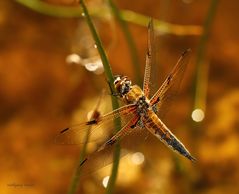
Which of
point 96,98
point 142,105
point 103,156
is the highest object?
point 96,98

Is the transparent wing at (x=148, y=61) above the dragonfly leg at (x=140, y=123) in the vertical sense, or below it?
above

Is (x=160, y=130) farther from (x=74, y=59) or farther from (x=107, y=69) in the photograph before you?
(x=74, y=59)

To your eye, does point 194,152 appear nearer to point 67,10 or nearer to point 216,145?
point 216,145

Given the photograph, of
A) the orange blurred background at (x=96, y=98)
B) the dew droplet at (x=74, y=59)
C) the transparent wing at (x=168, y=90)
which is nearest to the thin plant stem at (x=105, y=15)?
the orange blurred background at (x=96, y=98)

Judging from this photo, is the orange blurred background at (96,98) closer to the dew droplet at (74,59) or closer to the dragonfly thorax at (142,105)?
the dew droplet at (74,59)

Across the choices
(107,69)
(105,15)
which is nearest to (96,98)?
(105,15)

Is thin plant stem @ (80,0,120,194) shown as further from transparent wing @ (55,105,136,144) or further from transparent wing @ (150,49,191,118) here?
transparent wing @ (150,49,191,118)

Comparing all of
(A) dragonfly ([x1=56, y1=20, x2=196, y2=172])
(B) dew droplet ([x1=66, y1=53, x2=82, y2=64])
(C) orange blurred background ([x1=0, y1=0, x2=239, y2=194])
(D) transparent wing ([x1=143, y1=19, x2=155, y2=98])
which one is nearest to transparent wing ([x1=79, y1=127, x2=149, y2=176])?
(A) dragonfly ([x1=56, y1=20, x2=196, y2=172])
